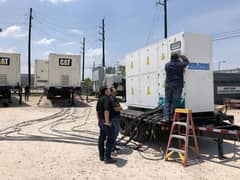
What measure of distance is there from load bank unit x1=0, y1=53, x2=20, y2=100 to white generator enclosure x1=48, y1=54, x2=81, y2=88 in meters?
3.04

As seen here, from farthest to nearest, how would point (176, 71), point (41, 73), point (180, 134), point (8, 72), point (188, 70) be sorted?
point (41, 73)
point (8, 72)
point (188, 70)
point (176, 71)
point (180, 134)

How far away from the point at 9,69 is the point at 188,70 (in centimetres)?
1789

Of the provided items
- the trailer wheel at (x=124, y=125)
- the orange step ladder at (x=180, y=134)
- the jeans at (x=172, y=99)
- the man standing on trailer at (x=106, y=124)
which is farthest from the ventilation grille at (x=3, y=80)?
the orange step ladder at (x=180, y=134)

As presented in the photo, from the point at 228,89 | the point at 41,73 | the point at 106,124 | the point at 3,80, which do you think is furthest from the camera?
the point at 41,73

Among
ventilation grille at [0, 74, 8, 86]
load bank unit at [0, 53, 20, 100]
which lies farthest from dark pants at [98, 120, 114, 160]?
ventilation grille at [0, 74, 8, 86]

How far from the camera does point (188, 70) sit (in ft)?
23.4

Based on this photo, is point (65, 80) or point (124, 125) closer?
point (124, 125)

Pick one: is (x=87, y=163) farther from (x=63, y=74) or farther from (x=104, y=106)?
(x=63, y=74)

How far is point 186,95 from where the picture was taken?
7141mm

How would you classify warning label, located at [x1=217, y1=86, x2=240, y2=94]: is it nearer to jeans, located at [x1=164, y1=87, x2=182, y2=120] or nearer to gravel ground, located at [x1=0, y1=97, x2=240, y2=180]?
gravel ground, located at [x1=0, y1=97, x2=240, y2=180]

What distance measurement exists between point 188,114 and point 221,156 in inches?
53.3

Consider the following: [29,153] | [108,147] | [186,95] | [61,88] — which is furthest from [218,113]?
[61,88]

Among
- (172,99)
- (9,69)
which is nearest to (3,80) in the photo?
(9,69)

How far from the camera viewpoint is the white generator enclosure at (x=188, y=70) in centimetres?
714
